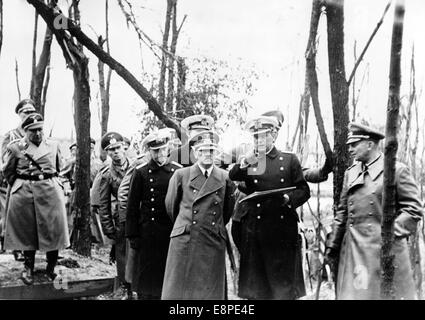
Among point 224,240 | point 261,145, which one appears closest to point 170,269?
point 224,240

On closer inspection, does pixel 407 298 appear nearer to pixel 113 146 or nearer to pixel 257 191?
pixel 257 191

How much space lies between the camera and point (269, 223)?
4867mm

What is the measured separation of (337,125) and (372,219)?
33.0 inches

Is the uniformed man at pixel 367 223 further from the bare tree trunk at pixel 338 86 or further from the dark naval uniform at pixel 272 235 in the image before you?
the dark naval uniform at pixel 272 235

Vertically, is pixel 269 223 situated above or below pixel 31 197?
→ below

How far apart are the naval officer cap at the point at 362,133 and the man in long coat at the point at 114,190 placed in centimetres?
335

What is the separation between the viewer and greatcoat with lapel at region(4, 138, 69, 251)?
6.45 m

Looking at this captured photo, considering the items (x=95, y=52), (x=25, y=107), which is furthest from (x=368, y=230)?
(x=95, y=52)

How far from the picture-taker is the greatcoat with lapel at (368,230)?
421cm

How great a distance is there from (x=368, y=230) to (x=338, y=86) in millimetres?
1171

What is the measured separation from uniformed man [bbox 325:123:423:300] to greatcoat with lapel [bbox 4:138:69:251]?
3272 mm

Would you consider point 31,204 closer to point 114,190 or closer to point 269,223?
point 114,190

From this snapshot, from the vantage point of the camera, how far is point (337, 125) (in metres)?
4.81

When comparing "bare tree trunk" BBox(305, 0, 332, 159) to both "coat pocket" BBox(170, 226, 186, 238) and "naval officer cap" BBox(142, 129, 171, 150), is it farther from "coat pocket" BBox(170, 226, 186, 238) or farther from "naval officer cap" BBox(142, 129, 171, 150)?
"naval officer cap" BBox(142, 129, 171, 150)
